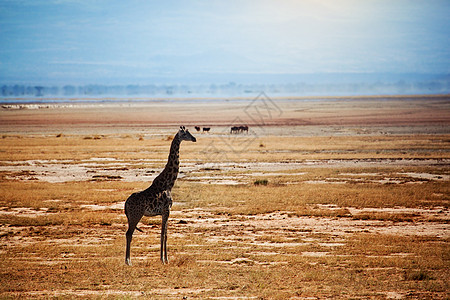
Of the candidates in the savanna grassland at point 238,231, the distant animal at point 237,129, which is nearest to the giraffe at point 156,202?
the savanna grassland at point 238,231

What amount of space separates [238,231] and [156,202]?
Answer: 5.04m

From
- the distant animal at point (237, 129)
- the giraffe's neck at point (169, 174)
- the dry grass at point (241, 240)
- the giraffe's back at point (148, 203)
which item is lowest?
the dry grass at point (241, 240)

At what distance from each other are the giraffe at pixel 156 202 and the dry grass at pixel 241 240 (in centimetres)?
80

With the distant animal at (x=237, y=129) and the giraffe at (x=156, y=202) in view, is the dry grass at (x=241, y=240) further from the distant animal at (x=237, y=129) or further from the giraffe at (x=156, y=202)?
the distant animal at (x=237, y=129)

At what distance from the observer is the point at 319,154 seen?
4175 centimetres

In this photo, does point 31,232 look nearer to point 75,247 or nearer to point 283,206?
point 75,247

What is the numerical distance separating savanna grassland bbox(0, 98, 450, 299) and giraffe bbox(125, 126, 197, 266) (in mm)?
790

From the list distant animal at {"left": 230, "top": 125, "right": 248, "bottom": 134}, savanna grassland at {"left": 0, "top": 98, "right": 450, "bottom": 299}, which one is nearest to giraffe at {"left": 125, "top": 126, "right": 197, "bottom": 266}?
savanna grassland at {"left": 0, "top": 98, "right": 450, "bottom": 299}

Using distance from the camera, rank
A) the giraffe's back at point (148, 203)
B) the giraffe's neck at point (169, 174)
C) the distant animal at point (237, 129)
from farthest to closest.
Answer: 1. the distant animal at point (237, 129)
2. the giraffe's neck at point (169, 174)
3. the giraffe's back at point (148, 203)

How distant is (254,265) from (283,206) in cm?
815

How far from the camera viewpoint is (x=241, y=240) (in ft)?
50.3

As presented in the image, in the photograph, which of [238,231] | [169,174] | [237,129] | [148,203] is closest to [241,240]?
[238,231]

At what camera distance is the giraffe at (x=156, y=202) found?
1210 cm

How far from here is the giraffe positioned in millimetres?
12102
